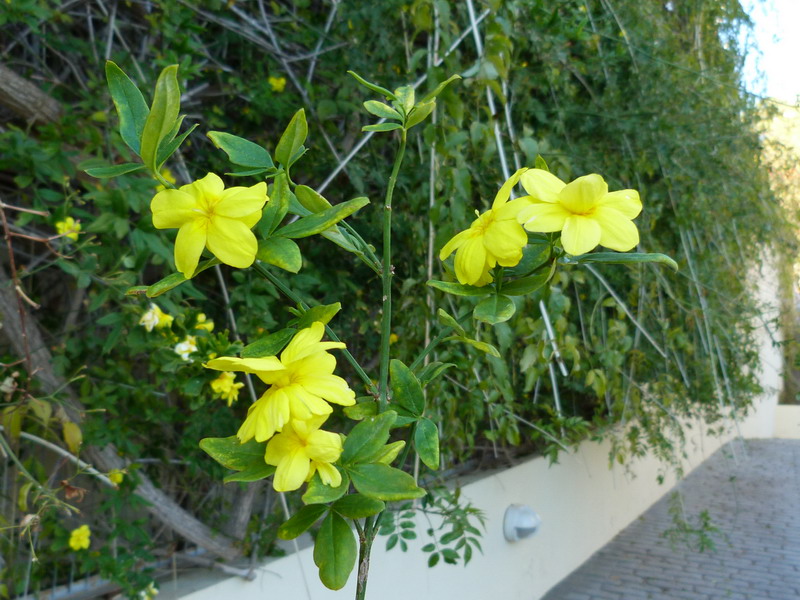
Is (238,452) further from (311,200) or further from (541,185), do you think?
(541,185)

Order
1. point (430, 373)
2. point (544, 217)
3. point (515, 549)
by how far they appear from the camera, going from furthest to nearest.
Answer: point (515, 549), point (430, 373), point (544, 217)

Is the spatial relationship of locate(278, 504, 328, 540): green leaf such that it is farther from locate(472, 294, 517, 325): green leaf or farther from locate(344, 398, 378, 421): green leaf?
locate(472, 294, 517, 325): green leaf

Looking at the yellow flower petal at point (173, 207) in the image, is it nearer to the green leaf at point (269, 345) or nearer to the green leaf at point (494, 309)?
the green leaf at point (269, 345)

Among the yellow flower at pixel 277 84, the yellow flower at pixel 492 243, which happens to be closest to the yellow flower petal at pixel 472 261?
the yellow flower at pixel 492 243

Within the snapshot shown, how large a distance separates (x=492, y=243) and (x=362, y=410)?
0.62ft

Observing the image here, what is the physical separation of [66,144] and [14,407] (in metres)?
0.63

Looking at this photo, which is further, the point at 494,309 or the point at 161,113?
the point at 494,309

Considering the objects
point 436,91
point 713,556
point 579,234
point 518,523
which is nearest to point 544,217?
point 579,234

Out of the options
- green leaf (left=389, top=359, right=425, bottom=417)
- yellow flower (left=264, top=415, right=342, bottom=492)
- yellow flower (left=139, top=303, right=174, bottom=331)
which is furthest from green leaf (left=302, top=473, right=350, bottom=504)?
yellow flower (left=139, top=303, right=174, bottom=331)

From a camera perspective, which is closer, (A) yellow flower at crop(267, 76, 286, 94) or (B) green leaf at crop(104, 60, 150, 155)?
(B) green leaf at crop(104, 60, 150, 155)

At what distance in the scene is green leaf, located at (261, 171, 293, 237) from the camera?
563 millimetres

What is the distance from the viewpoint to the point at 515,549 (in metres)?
3.60

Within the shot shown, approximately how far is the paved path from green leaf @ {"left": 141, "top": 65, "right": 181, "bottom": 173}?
11.1 ft

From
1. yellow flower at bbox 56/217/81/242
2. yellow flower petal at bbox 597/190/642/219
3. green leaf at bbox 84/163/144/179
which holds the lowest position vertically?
yellow flower petal at bbox 597/190/642/219
